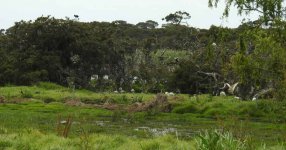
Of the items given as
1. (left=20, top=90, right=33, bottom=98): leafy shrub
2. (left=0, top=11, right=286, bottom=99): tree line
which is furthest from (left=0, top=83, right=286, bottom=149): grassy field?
(left=0, top=11, right=286, bottom=99): tree line

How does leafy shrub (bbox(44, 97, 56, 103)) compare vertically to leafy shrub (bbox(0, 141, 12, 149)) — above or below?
below

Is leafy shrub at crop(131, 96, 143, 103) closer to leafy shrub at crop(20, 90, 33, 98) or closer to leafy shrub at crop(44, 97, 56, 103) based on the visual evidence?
leafy shrub at crop(44, 97, 56, 103)

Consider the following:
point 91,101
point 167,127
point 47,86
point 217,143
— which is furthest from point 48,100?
point 217,143

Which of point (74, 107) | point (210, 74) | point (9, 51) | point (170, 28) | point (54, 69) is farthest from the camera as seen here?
point (170, 28)

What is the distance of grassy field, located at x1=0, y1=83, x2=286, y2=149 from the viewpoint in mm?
14273

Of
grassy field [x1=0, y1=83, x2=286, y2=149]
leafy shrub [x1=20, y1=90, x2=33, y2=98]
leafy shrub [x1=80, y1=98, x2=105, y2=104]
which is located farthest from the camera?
leafy shrub [x1=20, y1=90, x2=33, y2=98]

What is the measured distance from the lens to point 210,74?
159ft

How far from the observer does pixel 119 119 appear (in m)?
29.3

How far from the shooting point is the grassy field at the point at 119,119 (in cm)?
1427

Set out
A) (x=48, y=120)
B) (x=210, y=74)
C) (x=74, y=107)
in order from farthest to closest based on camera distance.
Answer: (x=210, y=74) < (x=74, y=107) < (x=48, y=120)

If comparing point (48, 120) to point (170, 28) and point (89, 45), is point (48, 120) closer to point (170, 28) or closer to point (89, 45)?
point (89, 45)

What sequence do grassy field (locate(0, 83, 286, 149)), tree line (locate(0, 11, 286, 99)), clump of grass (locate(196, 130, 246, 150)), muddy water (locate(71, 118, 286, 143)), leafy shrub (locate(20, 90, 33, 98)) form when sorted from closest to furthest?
clump of grass (locate(196, 130, 246, 150)), grassy field (locate(0, 83, 286, 149)), muddy water (locate(71, 118, 286, 143)), leafy shrub (locate(20, 90, 33, 98)), tree line (locate(0, 11, 286, 99))

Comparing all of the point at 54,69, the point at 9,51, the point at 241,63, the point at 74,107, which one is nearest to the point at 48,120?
the point at 74,107

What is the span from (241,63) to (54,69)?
126 feet
